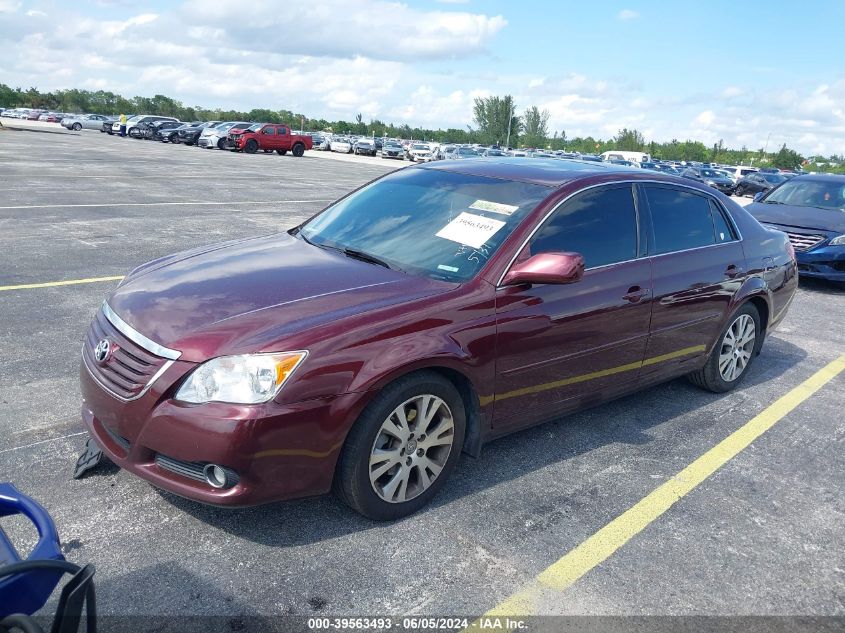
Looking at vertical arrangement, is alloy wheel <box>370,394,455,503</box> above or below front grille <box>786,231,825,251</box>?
below

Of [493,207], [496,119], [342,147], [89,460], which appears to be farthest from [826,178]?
[496,119]

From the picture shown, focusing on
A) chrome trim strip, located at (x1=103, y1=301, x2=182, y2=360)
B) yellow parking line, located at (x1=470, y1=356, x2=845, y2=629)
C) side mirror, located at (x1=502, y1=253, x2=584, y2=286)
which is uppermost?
side mirror, located at (x1=502, y1=253, x2=584, y2=286)

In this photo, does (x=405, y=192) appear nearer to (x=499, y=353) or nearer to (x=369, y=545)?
(x=499, y=353)

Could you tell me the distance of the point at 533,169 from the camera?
14.5ft

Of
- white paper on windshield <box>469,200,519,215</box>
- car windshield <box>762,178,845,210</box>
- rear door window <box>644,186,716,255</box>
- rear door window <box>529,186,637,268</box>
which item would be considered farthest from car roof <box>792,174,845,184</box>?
white paper on windshield <box>469,200,519,215</box>

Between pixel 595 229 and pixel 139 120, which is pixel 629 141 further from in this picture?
pixel 595 229

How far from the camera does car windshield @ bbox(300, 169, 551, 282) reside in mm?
3752

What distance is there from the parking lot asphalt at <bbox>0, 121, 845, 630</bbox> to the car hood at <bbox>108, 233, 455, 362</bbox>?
85 cm

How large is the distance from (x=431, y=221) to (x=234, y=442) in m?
1.81

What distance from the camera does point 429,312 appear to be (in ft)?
10.8

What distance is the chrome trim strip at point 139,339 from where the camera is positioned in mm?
2951

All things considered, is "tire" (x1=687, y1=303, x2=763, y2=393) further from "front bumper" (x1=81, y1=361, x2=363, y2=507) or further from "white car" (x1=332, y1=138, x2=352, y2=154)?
"white car" (x1=332, y1=138, x2=352, y2=154)

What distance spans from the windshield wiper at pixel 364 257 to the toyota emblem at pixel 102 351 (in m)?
1.34

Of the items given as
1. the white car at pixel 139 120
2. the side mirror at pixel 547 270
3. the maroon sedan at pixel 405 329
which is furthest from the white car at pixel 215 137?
the side mirror at pixel 547 270
